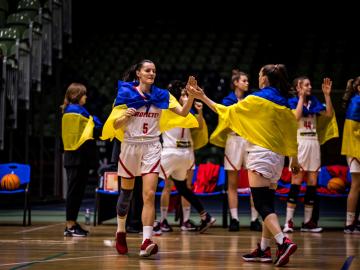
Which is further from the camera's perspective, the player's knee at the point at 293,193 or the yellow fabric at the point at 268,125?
the player's knee at the point at 293,193

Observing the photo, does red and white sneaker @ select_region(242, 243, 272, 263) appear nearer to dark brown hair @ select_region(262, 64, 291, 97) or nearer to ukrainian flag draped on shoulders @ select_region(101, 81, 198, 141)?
dark brown hair @ select_region(262, 64, 291, 97)

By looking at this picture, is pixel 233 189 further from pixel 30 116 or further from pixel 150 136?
pixel 30 116

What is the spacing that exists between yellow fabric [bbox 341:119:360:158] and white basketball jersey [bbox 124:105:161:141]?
3409 mm

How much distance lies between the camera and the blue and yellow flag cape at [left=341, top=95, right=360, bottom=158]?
9.46m

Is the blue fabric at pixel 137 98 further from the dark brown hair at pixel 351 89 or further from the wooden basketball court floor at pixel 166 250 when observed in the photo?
the dark brown hair at pixel 351 89

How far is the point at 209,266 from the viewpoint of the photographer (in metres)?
6.00

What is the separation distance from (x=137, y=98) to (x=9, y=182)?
4.30m

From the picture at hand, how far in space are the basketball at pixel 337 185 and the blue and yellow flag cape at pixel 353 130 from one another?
69 centimetres

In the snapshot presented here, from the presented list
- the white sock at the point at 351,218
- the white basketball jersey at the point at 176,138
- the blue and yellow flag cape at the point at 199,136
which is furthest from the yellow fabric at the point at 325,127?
the white basketball jersey at the point at 176,138

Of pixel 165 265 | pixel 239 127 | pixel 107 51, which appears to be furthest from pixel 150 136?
pixel 107 51

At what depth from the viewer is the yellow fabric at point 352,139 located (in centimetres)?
947

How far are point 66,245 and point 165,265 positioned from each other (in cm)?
198

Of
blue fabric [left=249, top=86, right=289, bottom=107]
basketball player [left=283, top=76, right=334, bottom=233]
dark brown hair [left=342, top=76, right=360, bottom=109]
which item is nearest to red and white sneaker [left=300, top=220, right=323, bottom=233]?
basketball player [left=283, top=76, right=334, bottom=233]

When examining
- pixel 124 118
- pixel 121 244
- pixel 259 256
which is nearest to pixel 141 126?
pixel 124 118
